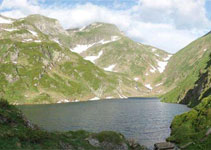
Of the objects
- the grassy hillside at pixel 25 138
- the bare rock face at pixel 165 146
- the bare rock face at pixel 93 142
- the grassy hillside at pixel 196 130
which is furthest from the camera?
the bare rock face at pixel 165 146

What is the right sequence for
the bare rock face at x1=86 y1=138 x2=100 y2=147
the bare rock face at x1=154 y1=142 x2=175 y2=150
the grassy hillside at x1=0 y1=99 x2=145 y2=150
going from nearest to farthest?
the grassy hillside at x1=0 y1=99 x2=145 y2=150, the bare rock face at x1=86 y1=138 x2=100 y2=147, the bare rock face at x1=154 y1=142 x2=175 y2=150

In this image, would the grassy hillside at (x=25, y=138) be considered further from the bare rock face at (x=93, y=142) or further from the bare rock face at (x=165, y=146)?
the bare rock face at (x=165, y=146)

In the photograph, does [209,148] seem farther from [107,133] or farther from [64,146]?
[64,146]

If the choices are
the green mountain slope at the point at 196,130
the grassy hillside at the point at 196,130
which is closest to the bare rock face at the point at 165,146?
the green mountain slope at the point at 196,130

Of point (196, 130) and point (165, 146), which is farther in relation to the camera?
point (196, 130)

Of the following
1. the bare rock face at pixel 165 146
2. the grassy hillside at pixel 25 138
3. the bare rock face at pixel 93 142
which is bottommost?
the bare rock face at pixel 165 146

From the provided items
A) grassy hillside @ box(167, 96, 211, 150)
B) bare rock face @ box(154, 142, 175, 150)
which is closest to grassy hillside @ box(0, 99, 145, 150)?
bare rock face @ box(154, 142, 175, 150)

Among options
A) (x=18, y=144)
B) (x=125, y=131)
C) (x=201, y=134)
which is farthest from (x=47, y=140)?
(x=125, y=131)

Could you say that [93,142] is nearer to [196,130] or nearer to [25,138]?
[25,138]

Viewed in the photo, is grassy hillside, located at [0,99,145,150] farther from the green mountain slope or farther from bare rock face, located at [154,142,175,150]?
the green mountain slope

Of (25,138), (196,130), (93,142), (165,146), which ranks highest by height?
(25,138)

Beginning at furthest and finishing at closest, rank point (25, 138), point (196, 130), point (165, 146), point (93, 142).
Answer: point (196, 130) → point (165, 146) → point (93, 142) → point (25, 138)

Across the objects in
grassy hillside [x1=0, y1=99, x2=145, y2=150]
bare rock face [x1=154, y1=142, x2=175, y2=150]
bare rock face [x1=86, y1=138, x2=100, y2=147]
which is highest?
grassy hillside [x1=0, y1=99, x2=145, y2=150]

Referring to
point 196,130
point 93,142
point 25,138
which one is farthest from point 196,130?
point 25,138
